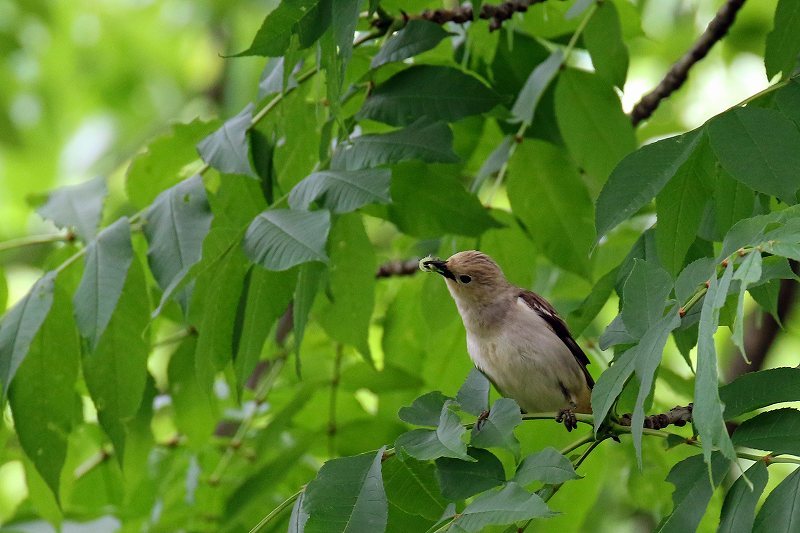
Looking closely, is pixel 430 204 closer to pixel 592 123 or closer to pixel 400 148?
pixel 400 148

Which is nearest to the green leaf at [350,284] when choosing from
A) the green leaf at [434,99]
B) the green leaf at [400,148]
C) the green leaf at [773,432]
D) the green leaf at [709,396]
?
the green leaf at [400,148]

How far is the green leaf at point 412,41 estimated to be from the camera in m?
3.96

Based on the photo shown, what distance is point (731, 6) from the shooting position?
5.14 metres

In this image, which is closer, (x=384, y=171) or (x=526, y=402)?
(x=384, y=171)

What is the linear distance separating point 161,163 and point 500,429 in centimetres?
278

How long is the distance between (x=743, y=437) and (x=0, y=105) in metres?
8.79

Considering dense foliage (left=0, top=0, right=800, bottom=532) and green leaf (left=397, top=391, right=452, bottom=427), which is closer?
dense foliage (left=0, top=0, right=800, bottom=532)

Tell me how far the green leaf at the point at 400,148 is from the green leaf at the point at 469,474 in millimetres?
1252

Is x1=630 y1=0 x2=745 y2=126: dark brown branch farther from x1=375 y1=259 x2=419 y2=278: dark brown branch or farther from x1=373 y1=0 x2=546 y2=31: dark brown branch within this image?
x1=375 y1=259 x2=419 y2=278: dark brown branch

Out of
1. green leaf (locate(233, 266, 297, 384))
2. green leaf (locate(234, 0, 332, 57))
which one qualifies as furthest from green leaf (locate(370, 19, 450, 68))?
green leaf (locate(233, 266, 297, 384))

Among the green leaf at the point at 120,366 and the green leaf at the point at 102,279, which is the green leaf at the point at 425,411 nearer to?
the green leaf at the point at 102,279

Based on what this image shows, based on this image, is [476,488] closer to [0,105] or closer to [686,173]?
[686,173]

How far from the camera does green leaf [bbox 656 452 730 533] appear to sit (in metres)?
2.68

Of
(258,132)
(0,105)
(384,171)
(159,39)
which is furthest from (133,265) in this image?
(159,39)
